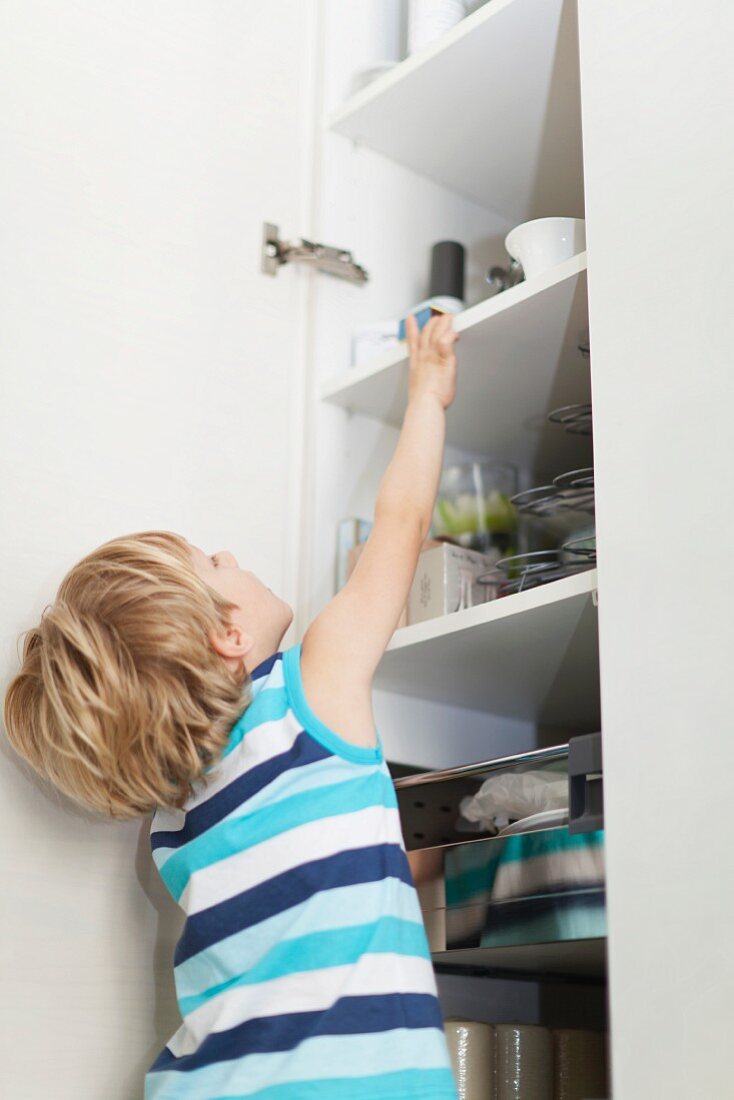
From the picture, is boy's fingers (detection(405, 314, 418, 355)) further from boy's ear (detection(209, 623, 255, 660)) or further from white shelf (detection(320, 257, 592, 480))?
boy's ear (detection(209, 623, 255, 660))

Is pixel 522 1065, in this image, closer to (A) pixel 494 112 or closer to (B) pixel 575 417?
(B) pixel 575 417

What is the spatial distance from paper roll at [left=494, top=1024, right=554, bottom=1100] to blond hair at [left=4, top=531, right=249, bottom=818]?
374mm

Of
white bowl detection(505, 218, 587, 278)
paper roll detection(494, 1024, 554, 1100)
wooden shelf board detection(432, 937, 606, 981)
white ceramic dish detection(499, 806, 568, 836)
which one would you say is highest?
white bowl detection(505, 218, 587, 278)

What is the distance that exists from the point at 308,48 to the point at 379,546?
0.70 metres

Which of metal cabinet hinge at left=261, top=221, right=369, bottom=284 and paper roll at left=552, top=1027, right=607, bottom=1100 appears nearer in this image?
paper roll at left=552, top=1027, right=607, bottom=1100

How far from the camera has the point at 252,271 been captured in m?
1.25

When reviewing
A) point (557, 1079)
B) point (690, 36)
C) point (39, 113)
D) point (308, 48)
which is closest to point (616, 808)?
point (557, 1079)

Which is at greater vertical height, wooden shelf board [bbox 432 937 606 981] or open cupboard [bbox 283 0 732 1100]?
open cupboard [bbox 283 0 732 1100]

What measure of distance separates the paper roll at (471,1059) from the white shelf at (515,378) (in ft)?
1.99

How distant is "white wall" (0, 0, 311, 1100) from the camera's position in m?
0.98

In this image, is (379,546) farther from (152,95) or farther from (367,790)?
(152,95)

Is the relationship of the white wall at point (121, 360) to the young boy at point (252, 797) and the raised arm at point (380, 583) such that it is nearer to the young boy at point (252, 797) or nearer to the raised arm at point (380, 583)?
the young boy at point (252, 797)

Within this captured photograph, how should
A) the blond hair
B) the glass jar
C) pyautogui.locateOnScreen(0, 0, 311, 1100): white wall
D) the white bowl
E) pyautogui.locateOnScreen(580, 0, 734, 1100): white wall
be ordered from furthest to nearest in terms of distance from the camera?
the glass jar
the white bowl
pyautogui.locateOnScreen(0, 0, 311, 1100): white wall
the blond hair
pyautogui.locateOnScreen(580, 0, 734, 1100): white wall

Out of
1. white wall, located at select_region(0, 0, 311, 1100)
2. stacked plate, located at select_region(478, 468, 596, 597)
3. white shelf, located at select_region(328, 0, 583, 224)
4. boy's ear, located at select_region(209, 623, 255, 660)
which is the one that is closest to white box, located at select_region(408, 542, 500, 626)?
stacked plate, located at select_region(478, 468, 596, 597)
